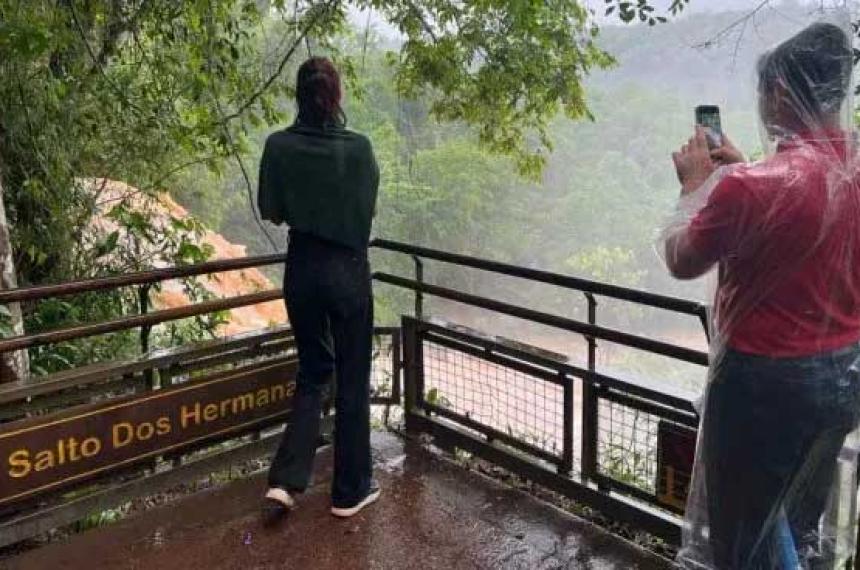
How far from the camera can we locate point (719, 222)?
5.10ft

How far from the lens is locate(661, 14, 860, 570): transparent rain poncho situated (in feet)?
5.09

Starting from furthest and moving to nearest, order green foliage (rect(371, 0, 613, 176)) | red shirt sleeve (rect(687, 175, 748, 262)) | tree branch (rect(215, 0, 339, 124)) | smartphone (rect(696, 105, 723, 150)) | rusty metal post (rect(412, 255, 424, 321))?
green foliage (rect(371, 0, 613, 176))
tree branch (rect(215, 0, 339, 124))
rusty metal post (rect(412, 255, 424, 321))
smartphone (rect(696, 105, 723, 150))
red shirt sleeve (rect(687, 175, 748, 262))

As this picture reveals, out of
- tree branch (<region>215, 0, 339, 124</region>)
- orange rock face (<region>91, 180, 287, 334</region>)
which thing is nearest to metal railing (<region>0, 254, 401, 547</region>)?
tree branch (<region>215, 0, 339, 124</region>)

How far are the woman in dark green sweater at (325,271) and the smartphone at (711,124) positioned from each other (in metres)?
1.26

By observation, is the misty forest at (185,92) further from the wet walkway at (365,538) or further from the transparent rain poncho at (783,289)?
the transparent rain poncho at (783,289)

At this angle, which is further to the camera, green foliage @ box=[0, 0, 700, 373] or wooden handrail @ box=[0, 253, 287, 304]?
green foliage @ box=[0, 0, 700, 373]

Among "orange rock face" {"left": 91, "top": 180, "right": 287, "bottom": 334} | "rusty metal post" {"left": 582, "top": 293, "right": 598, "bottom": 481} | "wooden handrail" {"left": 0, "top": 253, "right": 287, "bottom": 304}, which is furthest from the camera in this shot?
"orange rock face" {"left": 91, "top": 180, "right": 287, "bottom": 334}

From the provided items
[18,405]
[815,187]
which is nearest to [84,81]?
[18,405]

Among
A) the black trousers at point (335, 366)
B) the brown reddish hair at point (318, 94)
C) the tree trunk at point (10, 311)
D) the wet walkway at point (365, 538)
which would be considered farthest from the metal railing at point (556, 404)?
the tree trunk at point (10, 311)

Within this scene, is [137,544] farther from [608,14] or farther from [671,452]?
[608,14]

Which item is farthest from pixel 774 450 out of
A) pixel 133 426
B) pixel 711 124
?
pixel 133 426

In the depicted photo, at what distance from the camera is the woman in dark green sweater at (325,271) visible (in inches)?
103

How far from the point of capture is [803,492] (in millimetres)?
1715

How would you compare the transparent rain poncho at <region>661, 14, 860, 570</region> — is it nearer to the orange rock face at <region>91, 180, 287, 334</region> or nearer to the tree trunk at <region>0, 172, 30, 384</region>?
the tree trunk at <region>0, 172, 30, 384</region>
